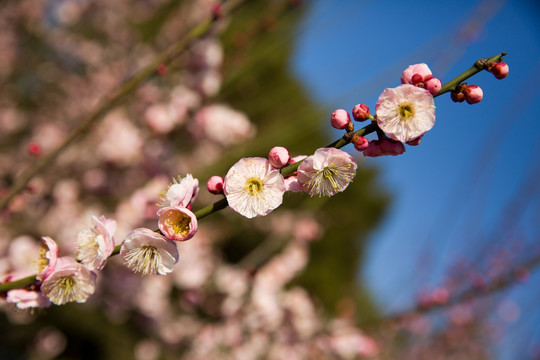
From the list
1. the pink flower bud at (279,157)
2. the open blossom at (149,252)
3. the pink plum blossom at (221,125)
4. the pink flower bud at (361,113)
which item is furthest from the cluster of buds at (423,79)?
the pink plum blossom at (221,125)

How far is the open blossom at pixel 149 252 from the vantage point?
0.76 metres

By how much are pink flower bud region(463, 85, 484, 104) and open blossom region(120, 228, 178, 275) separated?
0.69 m

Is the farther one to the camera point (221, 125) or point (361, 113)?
point (221, 125)

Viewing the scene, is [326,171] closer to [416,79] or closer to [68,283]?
[416,79]

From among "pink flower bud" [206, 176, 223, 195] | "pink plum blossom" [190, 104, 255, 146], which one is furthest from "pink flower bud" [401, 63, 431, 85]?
"pink plum blossom" [190, 104, 255, 146]

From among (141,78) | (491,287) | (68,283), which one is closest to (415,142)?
(68,283)

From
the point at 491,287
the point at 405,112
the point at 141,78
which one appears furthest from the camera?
the point at 491,287

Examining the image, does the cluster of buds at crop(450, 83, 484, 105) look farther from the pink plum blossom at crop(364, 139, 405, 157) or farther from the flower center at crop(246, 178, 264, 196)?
the flower center at crop(246, 178, 264, 196)

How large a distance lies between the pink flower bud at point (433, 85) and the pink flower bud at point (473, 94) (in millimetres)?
58

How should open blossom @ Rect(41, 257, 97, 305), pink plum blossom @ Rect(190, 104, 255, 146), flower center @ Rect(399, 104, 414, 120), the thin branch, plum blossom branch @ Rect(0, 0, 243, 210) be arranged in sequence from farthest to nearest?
pink plum blossom @ Rect(190, 104, 255, 146), the thin branch, plum blossom branch @ Rect(0, 0, 243, 210), open blossom @ Rect(41, 257, 97, 305), flower center @ Rect(399, 104, 414, 120)

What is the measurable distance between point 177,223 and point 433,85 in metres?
0.61

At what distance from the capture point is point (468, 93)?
0.73 meters

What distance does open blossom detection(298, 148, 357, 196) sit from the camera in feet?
2.39

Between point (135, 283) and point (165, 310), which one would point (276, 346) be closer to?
point (165, 310)
